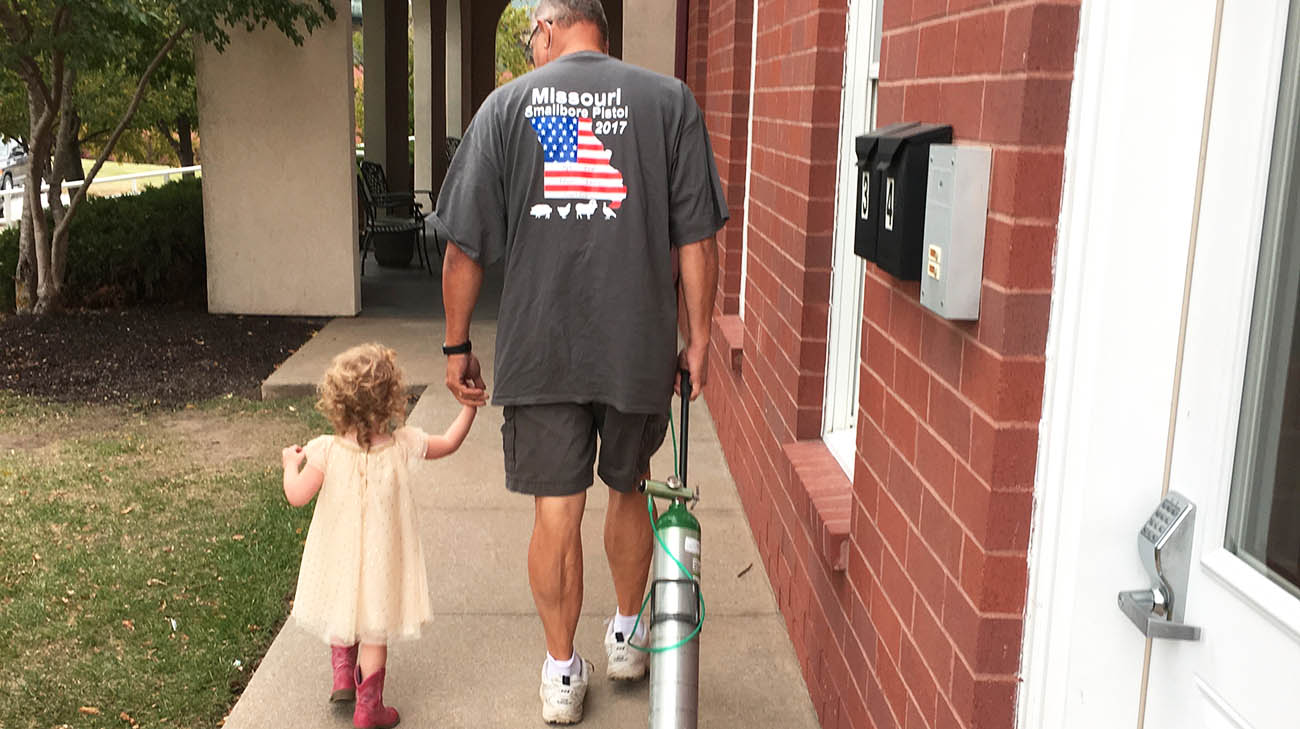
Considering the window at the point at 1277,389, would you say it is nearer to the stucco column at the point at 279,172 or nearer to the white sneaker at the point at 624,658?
the white sneaker at the point at 624,658

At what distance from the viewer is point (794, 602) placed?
3.87 m

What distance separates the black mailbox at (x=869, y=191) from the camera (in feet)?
7.78

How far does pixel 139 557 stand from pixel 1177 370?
430 cm

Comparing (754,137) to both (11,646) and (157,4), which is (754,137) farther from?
(157,4)

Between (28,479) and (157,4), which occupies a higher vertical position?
(157,4)

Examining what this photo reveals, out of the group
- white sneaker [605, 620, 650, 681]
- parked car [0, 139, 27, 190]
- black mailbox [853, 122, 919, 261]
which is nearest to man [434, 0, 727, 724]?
white sneaker [605, 620, 650, 681]

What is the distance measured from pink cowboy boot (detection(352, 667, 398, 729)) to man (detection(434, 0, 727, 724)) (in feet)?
1.44

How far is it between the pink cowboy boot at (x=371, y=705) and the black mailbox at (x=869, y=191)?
178cm

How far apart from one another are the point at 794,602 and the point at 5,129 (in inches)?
564

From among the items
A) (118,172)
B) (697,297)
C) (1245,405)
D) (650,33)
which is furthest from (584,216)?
(118,172)

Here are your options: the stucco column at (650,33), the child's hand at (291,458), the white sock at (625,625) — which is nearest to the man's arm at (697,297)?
the white sock at (625,625)

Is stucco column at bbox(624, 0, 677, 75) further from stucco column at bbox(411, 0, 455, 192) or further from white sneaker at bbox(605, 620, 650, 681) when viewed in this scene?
stucco column at bbox(411, 0, 455, 192)

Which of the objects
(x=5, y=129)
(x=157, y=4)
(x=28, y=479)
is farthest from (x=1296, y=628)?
(x=5, y=129)

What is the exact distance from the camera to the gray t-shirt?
3.22 meters
